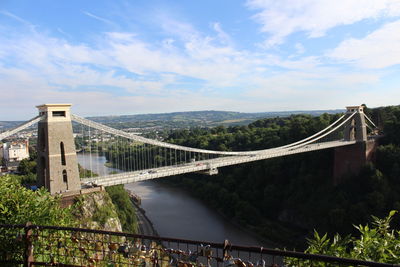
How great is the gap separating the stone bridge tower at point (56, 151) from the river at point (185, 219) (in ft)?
14.1

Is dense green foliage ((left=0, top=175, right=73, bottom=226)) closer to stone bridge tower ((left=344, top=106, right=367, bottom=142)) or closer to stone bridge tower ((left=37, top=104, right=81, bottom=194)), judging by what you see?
stone bridge tower ((left=37, top=104, right=81, bottom=194))

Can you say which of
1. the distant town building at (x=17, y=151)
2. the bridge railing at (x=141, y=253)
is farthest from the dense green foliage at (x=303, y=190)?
the distant town building at (x=17, y=151)

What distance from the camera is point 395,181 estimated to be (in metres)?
18.5

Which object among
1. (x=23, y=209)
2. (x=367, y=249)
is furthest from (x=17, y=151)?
(x=367, y=249)

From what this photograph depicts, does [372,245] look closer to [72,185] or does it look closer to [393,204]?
[72,185]

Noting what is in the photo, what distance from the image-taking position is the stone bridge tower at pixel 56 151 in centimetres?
1007

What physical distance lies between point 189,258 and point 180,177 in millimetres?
29971

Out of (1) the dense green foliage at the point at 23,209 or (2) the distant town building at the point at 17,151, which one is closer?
(1) the dense green foliage at the point at 23,209

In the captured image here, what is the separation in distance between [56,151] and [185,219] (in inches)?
515

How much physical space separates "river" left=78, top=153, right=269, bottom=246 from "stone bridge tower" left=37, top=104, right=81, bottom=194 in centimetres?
430

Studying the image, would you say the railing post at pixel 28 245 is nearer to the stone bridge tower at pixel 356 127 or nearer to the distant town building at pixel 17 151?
the stone bridge tower at pixel 356 127

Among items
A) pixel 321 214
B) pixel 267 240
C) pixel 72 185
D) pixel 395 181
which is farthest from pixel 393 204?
pixel 72 185

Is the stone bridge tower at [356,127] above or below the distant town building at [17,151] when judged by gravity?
above

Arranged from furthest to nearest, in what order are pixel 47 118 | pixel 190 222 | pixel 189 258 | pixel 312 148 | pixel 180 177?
pixel 180 177
pixel 190 222
pixel 312 148
pixel 47 118
pixel 189 258
